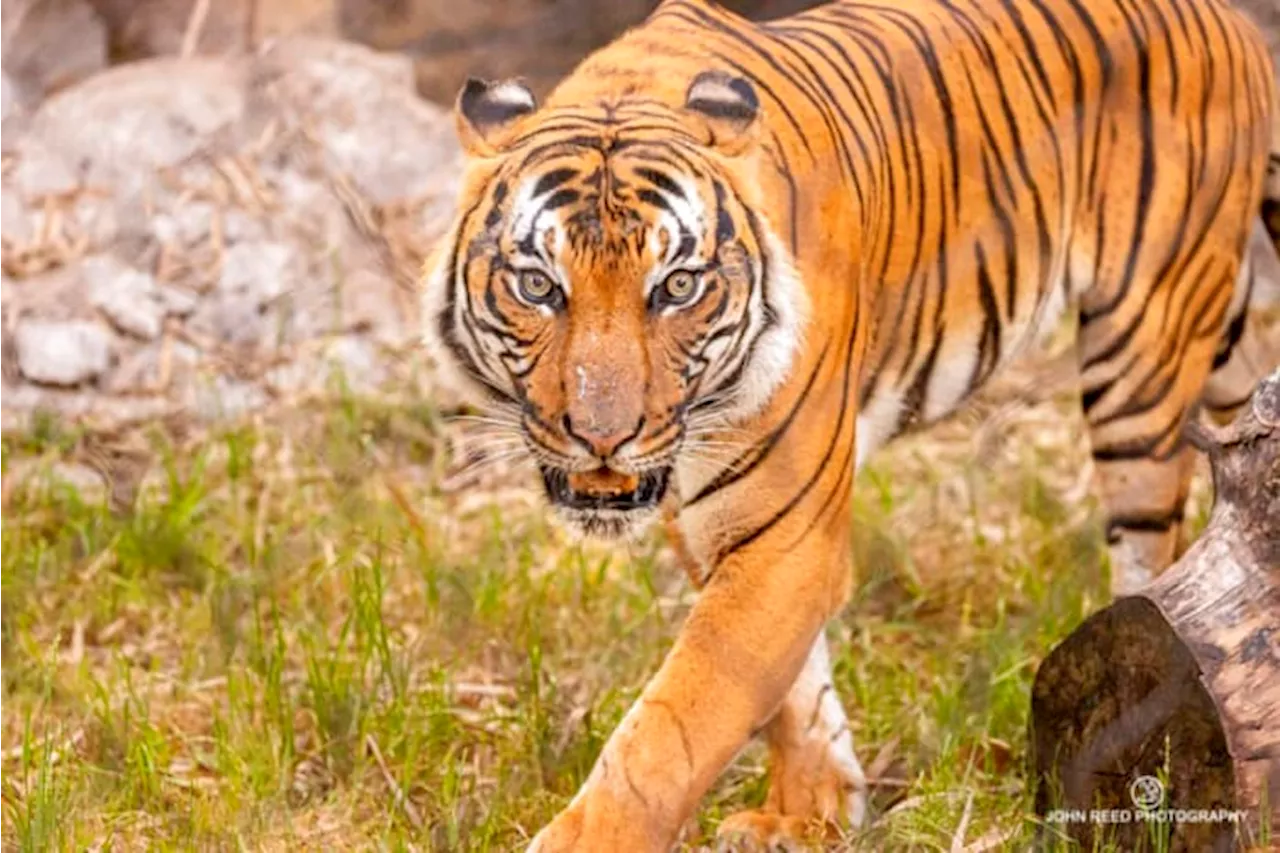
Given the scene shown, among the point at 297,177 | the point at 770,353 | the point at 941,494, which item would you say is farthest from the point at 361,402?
the point at 770,353

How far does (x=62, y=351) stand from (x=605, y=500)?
2.88m

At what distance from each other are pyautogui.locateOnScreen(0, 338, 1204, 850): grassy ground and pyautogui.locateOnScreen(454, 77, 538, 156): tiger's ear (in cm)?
96

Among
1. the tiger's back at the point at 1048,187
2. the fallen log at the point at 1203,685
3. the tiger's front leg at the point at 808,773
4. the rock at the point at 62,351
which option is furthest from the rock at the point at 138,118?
the fallen log at the point at 1203,685

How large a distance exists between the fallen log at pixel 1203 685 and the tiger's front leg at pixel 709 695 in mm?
429

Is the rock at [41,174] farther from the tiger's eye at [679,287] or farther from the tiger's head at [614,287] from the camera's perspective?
the tiger's eye at [679,287]

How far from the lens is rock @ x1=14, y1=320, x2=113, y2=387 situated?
5531mm

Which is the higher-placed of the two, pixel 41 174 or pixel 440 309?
pixel 440 309

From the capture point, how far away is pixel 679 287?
3.01 m

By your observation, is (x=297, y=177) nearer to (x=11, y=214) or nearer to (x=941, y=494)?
(x=11, y=214)

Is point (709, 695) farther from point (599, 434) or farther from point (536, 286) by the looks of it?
point (536, 286)

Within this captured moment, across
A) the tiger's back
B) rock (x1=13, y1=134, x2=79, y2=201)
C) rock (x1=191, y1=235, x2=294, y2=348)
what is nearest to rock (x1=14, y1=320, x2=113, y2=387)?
rock (x1=191, y1=235, x2=294, y2=348)

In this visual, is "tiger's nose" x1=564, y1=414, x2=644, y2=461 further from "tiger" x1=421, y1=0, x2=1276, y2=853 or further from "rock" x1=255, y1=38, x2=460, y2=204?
"rock" x1=255, y1=38, x2=460, y2=204

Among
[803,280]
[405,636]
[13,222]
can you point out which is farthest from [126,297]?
[803,280]

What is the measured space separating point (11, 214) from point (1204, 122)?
3197 millimetres
